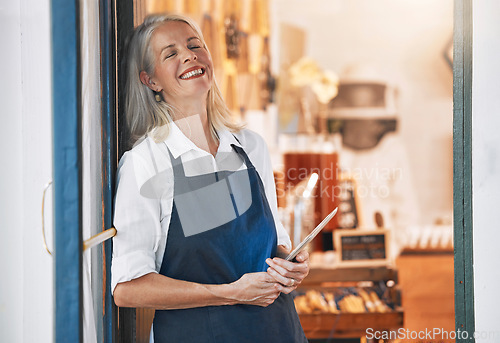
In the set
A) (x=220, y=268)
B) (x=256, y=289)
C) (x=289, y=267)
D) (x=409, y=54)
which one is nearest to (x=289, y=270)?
(x=289, y=267)

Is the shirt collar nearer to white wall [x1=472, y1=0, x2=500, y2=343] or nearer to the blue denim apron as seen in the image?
the blue denim apron

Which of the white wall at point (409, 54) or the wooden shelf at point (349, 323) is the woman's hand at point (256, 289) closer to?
the wooden shelf at point (349, 323)

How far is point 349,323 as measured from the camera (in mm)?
1718

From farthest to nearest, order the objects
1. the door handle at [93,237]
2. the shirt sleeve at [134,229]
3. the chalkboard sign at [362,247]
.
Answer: the chalkboard sign at [362,247] < the shirt sleeve at [134,229] < the door handle at [93,237]

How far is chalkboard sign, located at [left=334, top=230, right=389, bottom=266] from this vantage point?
Result: 5.83 feet

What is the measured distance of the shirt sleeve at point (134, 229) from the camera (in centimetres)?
142

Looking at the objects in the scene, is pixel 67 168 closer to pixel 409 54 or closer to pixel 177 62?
pixel 177 62

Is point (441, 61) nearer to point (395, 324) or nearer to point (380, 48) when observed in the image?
point (380, 48)

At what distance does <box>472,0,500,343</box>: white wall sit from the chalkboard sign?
0.36 m

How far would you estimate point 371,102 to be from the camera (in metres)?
2.29

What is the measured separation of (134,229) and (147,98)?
1.43 ft

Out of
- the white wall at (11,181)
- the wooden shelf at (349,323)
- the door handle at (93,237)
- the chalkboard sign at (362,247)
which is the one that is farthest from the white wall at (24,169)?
the chalkboard sign at (362,247)

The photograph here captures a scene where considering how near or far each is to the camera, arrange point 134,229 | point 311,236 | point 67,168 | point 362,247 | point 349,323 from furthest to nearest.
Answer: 1. point 362,247
2. point 349,323
3. point 311,236
4. point 134,229
5. point 67,168

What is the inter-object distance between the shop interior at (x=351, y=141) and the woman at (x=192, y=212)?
0.09m
